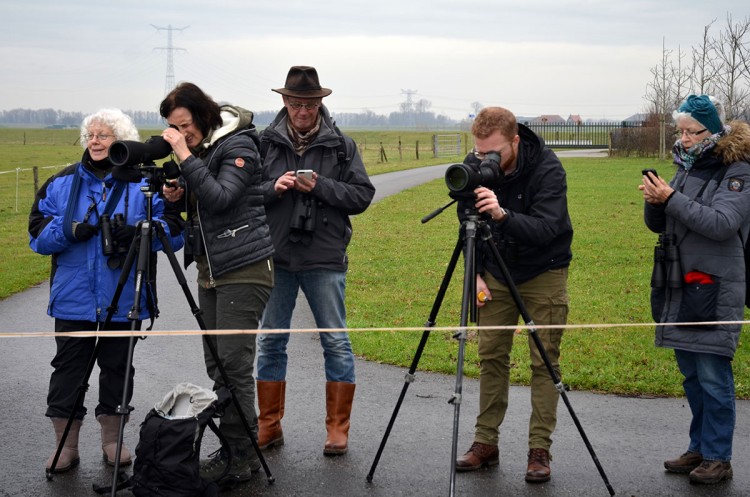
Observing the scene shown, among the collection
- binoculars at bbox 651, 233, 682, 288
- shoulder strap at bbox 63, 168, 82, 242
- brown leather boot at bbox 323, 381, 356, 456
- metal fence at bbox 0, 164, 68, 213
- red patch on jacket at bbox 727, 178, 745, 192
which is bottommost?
brown leather boot at bbox 323, 381, 356, 456

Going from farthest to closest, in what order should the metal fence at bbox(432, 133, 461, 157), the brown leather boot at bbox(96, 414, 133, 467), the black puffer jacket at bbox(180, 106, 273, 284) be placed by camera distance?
1. the metal fence at bbox(432, 133, 461, 157)
2. the brown leather boot at bbox(96, 414, 133, 467)
3. the black puffer jacket at bbox(180, 106, 273, 284)

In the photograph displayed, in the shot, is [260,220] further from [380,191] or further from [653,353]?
[380,191]

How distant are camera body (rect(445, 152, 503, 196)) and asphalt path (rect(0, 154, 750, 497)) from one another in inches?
42.9

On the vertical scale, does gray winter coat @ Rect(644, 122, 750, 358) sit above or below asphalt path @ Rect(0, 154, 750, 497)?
above

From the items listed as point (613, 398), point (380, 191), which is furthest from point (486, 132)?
point (380, 191)

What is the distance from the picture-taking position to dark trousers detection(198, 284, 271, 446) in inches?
191

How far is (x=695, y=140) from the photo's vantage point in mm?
4867

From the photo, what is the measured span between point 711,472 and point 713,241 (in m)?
1.23

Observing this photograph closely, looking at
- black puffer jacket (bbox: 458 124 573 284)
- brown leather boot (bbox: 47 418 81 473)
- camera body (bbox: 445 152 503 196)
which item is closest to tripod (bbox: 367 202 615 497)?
camera body (bbox: 445 152 503 196)

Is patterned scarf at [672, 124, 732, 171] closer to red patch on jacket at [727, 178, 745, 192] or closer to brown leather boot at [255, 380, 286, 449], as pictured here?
red patch on jacket at [727, 178, 745, 192]

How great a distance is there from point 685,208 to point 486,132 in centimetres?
113

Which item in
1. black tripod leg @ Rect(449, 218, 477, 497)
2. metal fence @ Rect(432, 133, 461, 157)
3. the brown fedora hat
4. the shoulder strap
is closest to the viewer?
black tripod leg @ Rect(449, 218, 477, 497)

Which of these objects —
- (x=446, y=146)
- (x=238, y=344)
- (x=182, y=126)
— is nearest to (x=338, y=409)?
(x=238, y=344)

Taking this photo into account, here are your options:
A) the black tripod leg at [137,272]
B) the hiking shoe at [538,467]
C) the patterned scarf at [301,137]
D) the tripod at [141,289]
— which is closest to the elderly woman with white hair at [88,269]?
the tripod at [141,289]
